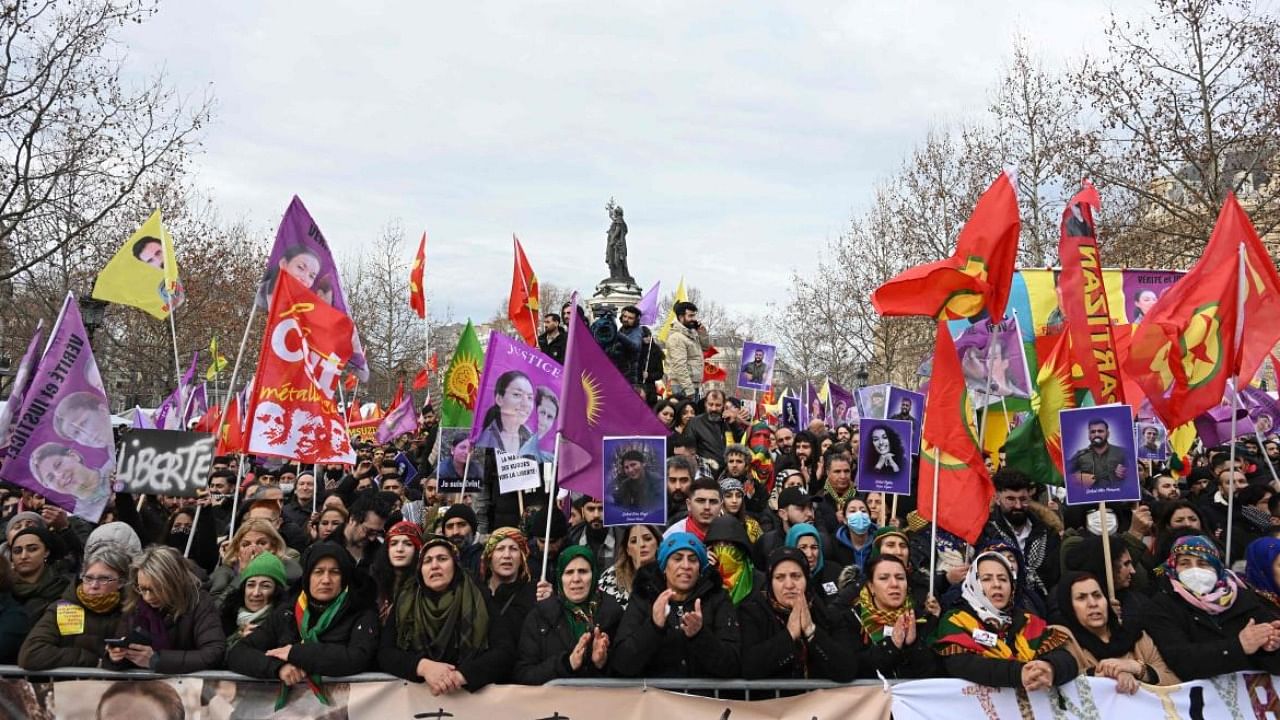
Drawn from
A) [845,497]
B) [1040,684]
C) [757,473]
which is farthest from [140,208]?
[1040,684]

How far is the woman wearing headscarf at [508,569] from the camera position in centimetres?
604

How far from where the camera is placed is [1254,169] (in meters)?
20.3

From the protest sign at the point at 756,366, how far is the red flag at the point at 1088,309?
9725 mm

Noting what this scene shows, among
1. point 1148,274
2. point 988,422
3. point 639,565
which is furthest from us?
point 1148,274

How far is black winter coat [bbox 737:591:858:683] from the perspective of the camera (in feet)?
16.8

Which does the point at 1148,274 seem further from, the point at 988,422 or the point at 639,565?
the point at 639,565

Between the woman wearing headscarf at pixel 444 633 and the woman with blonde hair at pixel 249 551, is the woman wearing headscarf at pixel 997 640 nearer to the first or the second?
the woman wearing headscarf at pixel 444 633

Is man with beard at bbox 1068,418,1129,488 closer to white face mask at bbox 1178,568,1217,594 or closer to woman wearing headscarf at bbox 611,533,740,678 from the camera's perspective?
white face mask at bbox 1178,568,1217,594

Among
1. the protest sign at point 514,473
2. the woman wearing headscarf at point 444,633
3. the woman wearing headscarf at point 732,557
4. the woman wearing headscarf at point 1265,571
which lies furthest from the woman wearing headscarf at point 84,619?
the woman wearing headscarf at point 1265,571

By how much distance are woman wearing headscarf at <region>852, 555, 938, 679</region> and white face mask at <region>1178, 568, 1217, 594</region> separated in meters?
1.34

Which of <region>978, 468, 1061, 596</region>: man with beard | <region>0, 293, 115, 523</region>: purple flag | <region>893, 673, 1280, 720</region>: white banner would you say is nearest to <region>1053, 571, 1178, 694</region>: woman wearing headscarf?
<region>893, 673, 1280, 720</region>: white banner

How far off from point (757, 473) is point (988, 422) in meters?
2.39

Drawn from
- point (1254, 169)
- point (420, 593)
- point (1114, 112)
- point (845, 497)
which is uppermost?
point (1114, 112)

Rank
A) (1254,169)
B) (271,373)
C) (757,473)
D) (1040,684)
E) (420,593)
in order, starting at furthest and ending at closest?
(1254,169) → (757,473) → (271,373) → (420,593) → (1040,684)
